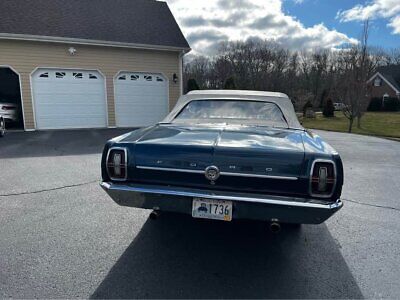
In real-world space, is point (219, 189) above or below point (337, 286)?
above

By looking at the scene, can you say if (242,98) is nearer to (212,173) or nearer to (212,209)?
(212,173)

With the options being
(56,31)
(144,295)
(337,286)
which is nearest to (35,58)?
(56,31)

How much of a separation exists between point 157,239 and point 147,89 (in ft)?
38.3

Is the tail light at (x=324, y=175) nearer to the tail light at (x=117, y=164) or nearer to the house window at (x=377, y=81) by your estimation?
the tail light at (x=117, y=164)

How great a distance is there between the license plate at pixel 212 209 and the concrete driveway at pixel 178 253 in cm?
56

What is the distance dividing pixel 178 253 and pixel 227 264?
52cm

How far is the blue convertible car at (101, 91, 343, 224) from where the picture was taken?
2512mm

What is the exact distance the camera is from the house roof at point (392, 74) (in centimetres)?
4588

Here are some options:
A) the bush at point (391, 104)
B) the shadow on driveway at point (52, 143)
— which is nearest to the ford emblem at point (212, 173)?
the shadow on driveway at point (52, 143)

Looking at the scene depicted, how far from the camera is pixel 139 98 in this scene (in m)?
14.0

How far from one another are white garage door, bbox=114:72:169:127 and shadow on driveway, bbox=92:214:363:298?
10.9 m

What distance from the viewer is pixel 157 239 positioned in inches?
131

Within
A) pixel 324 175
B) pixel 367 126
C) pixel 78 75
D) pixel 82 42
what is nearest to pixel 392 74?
pixel 367 126

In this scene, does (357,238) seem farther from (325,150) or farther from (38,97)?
(38,97)
